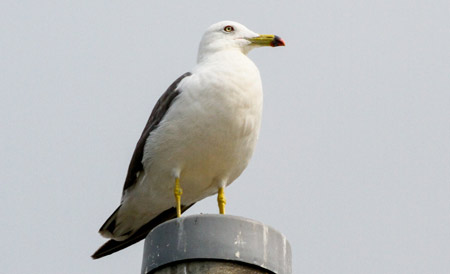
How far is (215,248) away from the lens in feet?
19.4

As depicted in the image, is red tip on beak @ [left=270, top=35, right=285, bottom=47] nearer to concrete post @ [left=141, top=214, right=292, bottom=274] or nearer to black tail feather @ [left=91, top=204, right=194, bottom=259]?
black tail feather @ [left=91, top=204, right=194, bottom=259]

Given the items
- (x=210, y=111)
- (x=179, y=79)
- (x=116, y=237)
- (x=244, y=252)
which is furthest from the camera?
(x=116, y=237)

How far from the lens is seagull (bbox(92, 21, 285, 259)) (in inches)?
336

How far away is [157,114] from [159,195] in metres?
0.99

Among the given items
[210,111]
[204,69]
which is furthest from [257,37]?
[210,111]

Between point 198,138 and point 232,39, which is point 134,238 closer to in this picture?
point 198,138

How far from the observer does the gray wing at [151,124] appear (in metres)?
8.95

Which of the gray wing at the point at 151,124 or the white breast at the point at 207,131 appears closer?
the white breast at the point at 207,131

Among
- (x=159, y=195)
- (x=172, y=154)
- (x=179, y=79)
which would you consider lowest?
(x=159, y=195)

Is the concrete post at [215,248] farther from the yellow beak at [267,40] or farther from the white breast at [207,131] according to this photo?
the yellow beak at [267,40]

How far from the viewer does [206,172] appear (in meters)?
8.95

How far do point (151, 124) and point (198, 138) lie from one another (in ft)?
2.99

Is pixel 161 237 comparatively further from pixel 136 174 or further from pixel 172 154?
pixel 136 174

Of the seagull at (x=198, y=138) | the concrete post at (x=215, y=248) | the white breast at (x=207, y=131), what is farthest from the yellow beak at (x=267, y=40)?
the concrete post at (x=215, y=248)
